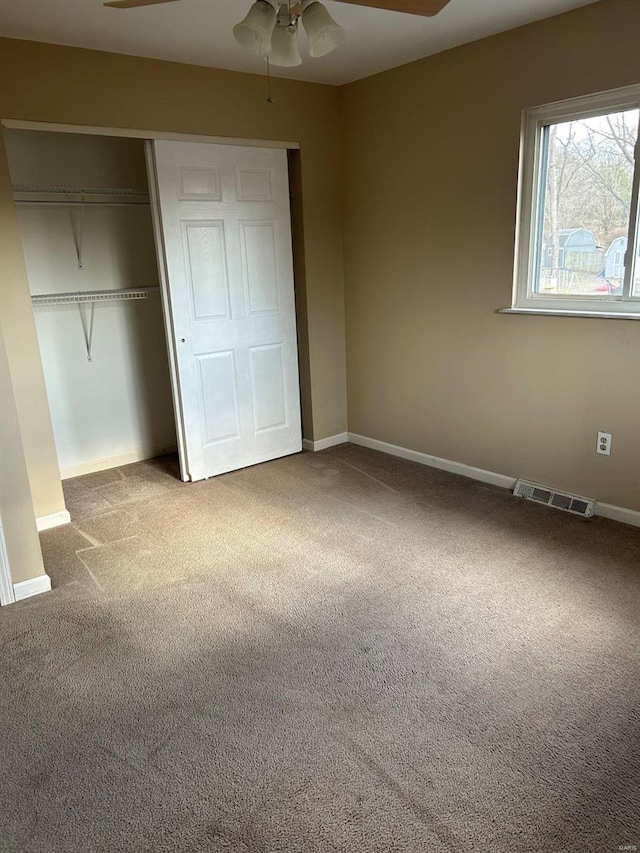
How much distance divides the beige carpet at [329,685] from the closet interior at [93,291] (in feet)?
3.53

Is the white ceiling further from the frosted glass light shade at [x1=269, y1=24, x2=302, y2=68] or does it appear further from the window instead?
the frosted glass light shade at [x1=269, y1=24, x2=302, y2=68]

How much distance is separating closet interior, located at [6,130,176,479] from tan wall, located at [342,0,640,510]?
1.49m

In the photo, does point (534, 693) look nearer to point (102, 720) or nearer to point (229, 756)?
point (229, 756)

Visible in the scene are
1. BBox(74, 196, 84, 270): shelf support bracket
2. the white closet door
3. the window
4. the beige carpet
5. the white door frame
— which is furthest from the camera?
BBox(74, 196, 84, 270): shelf support bracket

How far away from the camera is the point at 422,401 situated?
421 cm

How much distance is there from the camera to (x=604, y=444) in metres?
3.27

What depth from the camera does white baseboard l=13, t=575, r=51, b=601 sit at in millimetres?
2770

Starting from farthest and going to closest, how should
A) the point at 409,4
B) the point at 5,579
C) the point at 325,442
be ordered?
the point at 325,442
the point at 5,579
the point at 409,4

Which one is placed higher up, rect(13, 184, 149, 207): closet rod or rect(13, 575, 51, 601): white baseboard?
rect(13, 184, 149, 207): closet rod

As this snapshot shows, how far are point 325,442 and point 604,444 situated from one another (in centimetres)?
205

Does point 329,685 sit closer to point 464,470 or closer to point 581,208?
point 464,470

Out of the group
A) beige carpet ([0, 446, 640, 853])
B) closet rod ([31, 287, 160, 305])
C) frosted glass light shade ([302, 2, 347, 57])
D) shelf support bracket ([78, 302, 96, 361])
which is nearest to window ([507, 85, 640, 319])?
beige carpet ([0, 446, 640, 853])

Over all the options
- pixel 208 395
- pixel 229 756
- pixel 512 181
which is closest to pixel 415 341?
pixel 512 181

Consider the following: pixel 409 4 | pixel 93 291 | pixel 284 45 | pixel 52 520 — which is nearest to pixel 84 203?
pixel 93 291
